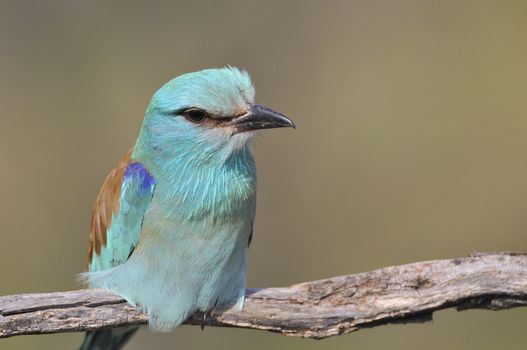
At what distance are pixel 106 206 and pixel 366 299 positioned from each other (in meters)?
1.19

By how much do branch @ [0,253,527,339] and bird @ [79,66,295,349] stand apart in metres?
0.15

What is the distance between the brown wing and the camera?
3.82m

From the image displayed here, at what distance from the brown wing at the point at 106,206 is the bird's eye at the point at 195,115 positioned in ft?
1.35

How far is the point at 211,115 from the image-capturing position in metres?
3.50

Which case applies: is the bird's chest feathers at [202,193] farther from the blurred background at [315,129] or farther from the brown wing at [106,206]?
the blurred background at [315,129]

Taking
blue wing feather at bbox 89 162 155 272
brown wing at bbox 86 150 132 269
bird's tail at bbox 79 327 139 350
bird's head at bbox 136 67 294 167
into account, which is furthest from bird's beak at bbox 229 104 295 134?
bird's tail at bbox 79 327 139 350

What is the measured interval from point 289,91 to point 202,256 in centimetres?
250

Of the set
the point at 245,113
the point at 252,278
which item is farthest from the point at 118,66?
the point at 245,113

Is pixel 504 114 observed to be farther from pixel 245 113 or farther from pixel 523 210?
pixel 245 113

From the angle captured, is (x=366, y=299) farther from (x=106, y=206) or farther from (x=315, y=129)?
(x=315, y=129)

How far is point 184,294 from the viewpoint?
3627 mm

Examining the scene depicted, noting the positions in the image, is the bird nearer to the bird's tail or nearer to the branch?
the branch

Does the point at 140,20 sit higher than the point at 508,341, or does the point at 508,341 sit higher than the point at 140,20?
the point at 140,20

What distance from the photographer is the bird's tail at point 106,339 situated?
158 inches
